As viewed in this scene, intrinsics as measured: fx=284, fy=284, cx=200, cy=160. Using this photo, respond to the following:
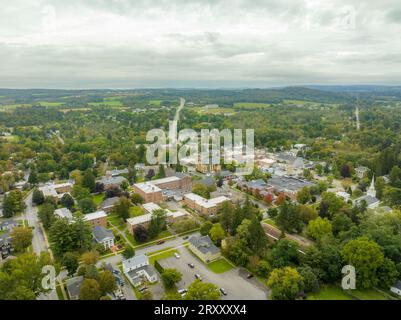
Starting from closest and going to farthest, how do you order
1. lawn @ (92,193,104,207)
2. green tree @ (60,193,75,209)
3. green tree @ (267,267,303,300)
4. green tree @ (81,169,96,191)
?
green tree @ (267,267,303,300)
green tree @ (60,193,75,209)
lawn @ (92,193,104,207)
green tree @ (81,169,96,191)

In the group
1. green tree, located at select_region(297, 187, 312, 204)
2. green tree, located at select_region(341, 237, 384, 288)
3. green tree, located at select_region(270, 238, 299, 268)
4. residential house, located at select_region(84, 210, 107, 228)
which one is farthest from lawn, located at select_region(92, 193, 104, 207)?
green tree, located at select_region(341, 237, 384, 288)

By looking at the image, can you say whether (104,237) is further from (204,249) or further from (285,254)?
(285,254)

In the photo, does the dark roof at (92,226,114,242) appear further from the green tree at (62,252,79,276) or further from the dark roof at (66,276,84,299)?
the dark roof at (66,276,84,299)

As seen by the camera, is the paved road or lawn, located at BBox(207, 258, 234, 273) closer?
lawn, located at BBox(207, 258, 234, 273)

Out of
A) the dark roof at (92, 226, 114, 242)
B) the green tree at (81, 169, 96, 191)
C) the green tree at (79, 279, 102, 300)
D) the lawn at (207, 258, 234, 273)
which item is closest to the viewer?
the green tree at (79, 279, 102, 300)

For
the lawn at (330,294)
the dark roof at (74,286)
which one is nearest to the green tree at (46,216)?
the dark roof at (74,286)

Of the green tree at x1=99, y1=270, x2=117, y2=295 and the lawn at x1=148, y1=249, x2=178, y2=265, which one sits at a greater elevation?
the green tree at x1=99, y1=270, x2=117, y2=295

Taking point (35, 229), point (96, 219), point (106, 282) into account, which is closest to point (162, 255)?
point (106, 282)
